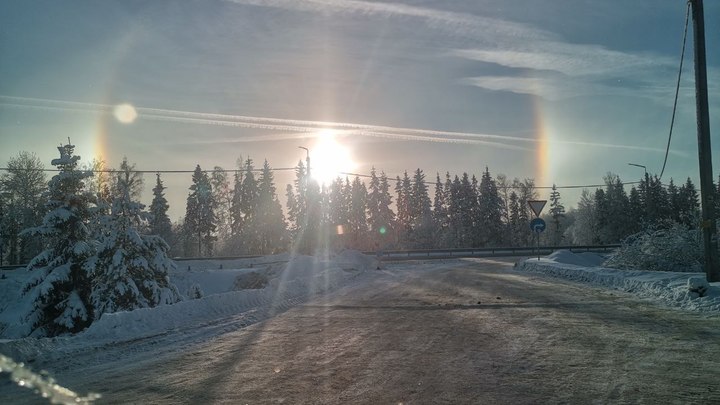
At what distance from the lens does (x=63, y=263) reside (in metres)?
22.8

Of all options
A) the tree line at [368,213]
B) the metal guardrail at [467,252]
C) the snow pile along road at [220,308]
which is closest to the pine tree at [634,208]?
the tree line at [368,213]

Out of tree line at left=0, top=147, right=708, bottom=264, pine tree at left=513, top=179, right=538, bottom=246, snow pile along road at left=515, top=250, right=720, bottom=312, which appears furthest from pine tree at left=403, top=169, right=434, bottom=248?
snow pile along road at left=515, top=250, right=720, bottom=312

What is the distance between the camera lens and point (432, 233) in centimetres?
8494

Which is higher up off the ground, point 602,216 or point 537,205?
point 602,216

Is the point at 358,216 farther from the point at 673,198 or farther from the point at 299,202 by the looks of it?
the point at 673,198

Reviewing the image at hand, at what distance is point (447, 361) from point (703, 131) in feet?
36.6

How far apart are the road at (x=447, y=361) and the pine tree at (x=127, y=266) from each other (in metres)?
12.3

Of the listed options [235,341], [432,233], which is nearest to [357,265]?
[235,341]

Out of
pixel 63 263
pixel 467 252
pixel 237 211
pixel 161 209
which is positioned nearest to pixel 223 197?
pixel 237 211

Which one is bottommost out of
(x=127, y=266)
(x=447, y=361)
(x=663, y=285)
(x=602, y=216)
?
(x=447, y=361)

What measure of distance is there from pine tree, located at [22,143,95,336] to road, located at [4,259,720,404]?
14402mm

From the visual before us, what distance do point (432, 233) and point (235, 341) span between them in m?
76.8

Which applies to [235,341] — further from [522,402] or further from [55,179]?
[55,179]

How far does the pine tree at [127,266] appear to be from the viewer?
21.8 m
